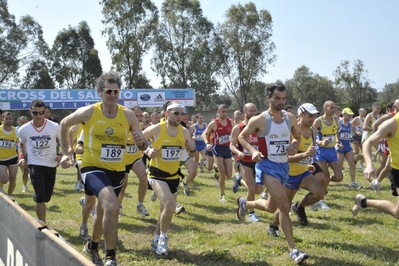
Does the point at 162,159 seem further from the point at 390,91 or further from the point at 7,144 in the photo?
the point at 390,91

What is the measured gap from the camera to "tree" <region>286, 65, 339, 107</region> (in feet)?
209

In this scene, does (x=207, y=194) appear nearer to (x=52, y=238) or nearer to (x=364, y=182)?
(x=364, y=182)

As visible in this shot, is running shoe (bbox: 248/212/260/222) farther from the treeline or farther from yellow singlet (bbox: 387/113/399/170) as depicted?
the treeline

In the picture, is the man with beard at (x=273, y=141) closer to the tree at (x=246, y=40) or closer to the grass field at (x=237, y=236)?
the grass field at (x=237, y=236)

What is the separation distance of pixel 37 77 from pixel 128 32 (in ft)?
33.3

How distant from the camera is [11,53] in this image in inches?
1603

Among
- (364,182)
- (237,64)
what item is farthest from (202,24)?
(364,182)

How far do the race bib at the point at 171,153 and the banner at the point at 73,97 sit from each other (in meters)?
23.0

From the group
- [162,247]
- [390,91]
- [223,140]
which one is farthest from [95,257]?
[390,91]

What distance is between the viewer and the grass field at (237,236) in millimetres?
5508

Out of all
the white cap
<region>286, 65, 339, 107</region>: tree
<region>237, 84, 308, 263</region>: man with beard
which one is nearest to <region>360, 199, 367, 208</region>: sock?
<region>237, 84, 308, 263</region>: man with beard

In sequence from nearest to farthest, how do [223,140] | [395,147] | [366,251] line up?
[395,147] < [366,251] < [223,140]

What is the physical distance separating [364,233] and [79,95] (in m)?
25.1

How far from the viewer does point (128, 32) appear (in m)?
43.2
